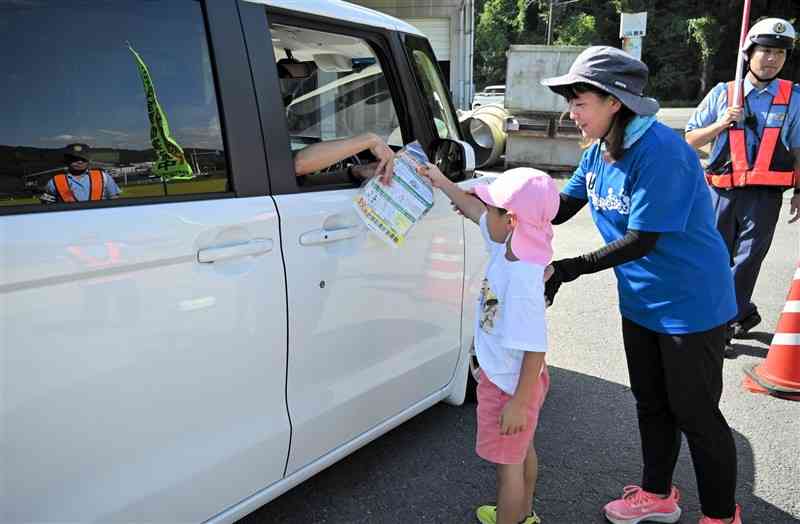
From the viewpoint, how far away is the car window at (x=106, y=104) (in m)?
1.45

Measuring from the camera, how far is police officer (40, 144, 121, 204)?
1.51 m

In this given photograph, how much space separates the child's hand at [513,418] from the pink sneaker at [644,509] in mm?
866

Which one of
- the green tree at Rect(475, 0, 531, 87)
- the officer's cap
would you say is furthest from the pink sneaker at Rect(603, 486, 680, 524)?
the green tree at Rect(475, 0, 531, 87)

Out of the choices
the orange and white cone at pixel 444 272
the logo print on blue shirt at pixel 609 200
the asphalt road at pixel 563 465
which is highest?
the logo print on blue shirt at pixel 609 200

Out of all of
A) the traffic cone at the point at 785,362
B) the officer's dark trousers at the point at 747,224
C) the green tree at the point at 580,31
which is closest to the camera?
the traffic cone at the point at 785,362

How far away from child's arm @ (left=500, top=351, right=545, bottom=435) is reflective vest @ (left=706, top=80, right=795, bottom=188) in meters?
2.81

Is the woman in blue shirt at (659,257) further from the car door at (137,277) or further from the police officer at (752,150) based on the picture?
the police officer at (752,150)

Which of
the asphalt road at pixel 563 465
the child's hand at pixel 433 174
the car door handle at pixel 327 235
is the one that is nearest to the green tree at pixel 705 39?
the asphalt road at pixel 563 465

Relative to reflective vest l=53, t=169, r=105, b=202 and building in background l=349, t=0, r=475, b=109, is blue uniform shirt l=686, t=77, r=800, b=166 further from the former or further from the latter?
building in background l=349, t=0, r=475, b=109

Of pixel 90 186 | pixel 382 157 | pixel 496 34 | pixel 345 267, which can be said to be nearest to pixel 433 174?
pixel 382 157

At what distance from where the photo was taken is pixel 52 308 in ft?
4.57

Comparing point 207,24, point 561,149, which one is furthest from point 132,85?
point 561,149

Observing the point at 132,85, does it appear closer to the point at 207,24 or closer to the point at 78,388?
the point at 207,24

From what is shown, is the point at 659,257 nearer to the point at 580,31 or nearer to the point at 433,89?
the point at 433,89
